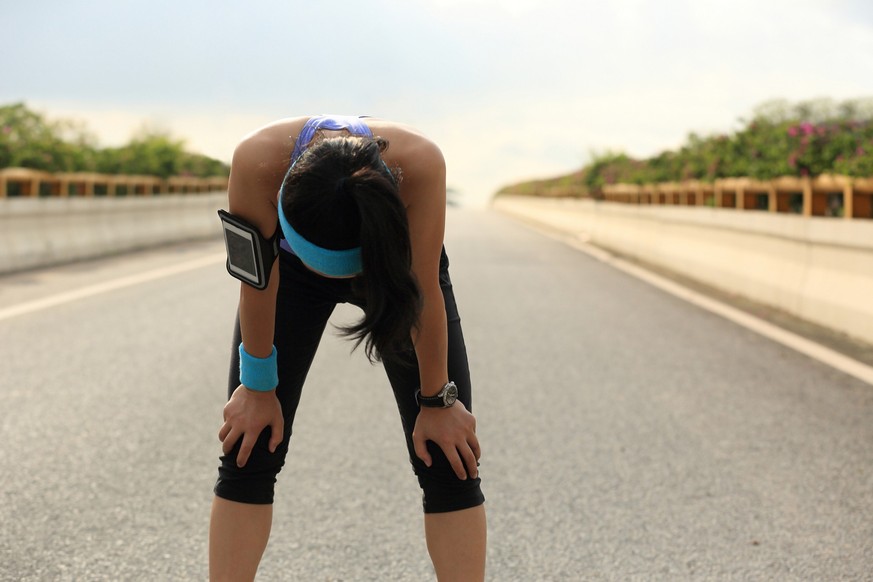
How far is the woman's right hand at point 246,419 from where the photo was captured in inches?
105

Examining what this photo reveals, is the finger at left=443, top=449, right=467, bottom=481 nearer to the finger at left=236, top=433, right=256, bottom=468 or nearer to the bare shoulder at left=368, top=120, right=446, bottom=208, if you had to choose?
the finger at left=236, top=433, right=256, bottom=468

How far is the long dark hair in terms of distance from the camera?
214 centimetres

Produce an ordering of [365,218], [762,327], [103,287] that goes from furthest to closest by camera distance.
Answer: [103,287] < [762,327] < [365,218]

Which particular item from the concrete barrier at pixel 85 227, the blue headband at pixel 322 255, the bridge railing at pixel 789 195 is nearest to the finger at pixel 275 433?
the blue headband at pixel 322 255

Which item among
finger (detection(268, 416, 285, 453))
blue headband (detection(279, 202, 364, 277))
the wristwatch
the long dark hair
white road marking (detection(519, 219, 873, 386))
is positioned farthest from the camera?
white road marking (detection(519, 219, 873, 386))

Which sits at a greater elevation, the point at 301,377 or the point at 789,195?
the point at 789,195

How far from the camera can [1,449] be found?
17.0 feet

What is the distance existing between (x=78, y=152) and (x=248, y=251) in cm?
1929

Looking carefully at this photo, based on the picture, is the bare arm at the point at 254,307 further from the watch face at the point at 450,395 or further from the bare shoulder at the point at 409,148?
the watch face at the point at 450,395

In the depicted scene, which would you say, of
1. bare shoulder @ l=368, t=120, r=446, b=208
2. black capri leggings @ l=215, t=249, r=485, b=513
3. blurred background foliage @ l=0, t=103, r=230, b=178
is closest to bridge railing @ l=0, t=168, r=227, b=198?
blurred background foliage @ l=0, t=103, r=230, b=178

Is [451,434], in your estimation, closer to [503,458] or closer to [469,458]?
[469,458]

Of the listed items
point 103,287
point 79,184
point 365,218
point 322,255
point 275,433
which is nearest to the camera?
point 365,218

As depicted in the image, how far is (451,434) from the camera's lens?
2615mm

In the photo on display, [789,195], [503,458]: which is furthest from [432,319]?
[789,195]
